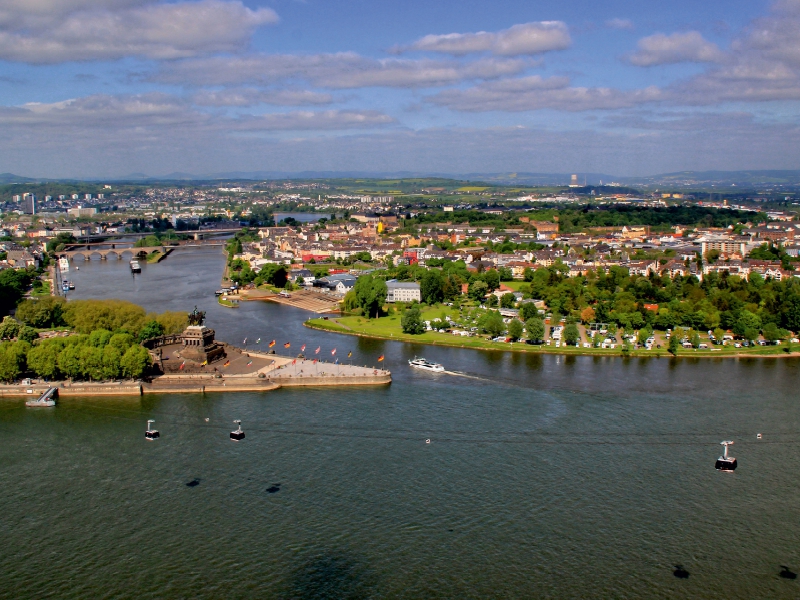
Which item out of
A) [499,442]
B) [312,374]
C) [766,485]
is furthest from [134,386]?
[766,485]

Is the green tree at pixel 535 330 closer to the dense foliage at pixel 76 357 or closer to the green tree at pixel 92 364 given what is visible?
the dense foliage at pixel 76 357

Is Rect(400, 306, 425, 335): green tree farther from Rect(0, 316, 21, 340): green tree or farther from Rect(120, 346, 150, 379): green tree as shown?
Rect(0, 316, 21, 340): green tree

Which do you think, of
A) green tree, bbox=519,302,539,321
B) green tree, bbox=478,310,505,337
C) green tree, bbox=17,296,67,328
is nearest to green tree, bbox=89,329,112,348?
green tree, bbox=17,296,67,328

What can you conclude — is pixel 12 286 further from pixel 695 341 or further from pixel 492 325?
pixel 695 341

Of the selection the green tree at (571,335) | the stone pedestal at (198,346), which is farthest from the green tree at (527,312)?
the stone pedestal at (198,346)

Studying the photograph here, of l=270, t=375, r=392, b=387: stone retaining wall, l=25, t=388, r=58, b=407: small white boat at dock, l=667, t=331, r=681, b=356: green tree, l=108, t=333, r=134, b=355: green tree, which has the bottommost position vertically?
l=25, t=388, r=58, b=407: small white boat at dock

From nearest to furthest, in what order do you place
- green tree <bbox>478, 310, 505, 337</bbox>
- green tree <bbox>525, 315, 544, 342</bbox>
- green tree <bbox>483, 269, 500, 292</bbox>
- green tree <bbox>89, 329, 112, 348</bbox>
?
green tree <bbox>89, 329, 112, 348</bbox> → green tree <bbox>525, 315, 544, 342</bbox> → green tree <bbox>478, 310, 505, 337</bbox> → green tree <bbox>483, 269, 500, 292</bbox>
